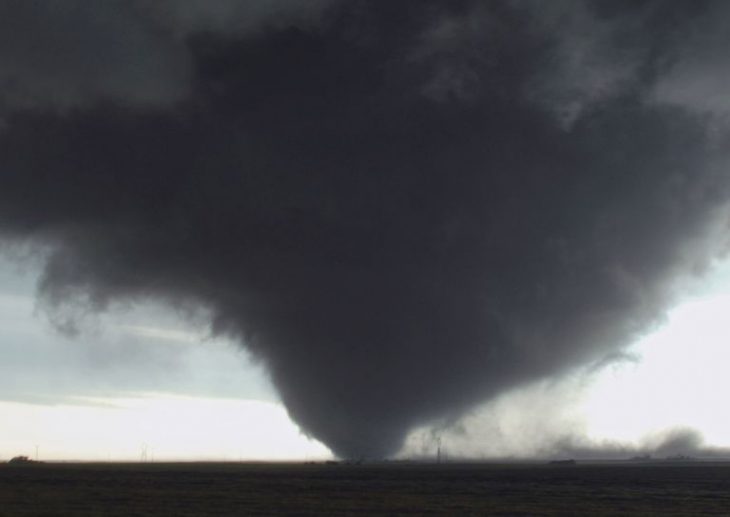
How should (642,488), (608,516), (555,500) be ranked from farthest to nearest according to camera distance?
(642,488), (555,500), (608,516)

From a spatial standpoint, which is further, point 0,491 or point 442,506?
point 0,491

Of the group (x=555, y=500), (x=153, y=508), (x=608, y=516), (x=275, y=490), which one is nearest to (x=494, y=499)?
(x=555, y=500)

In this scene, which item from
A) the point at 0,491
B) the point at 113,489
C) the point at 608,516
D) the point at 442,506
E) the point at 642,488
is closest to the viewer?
the point at 608,516

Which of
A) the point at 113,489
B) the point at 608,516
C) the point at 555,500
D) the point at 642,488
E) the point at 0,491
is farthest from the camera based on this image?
the point at 642,488

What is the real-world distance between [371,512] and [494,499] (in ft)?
76.9

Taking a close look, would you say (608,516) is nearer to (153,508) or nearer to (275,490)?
(153,508)

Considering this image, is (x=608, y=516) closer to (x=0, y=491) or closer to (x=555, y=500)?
(x=555, y=500)

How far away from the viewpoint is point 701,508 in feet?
260

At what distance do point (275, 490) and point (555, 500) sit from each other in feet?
123

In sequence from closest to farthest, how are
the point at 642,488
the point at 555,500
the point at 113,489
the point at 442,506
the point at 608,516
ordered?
the point at 608,516 < the point at 442,506 < the point at 555,500 < the point at 113,489 < the point at 642,488

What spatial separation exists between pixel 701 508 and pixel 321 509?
3788cm

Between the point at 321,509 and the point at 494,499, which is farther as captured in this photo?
the point at 494,499

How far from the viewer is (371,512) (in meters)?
71.4

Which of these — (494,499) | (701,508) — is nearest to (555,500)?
(494,499)
